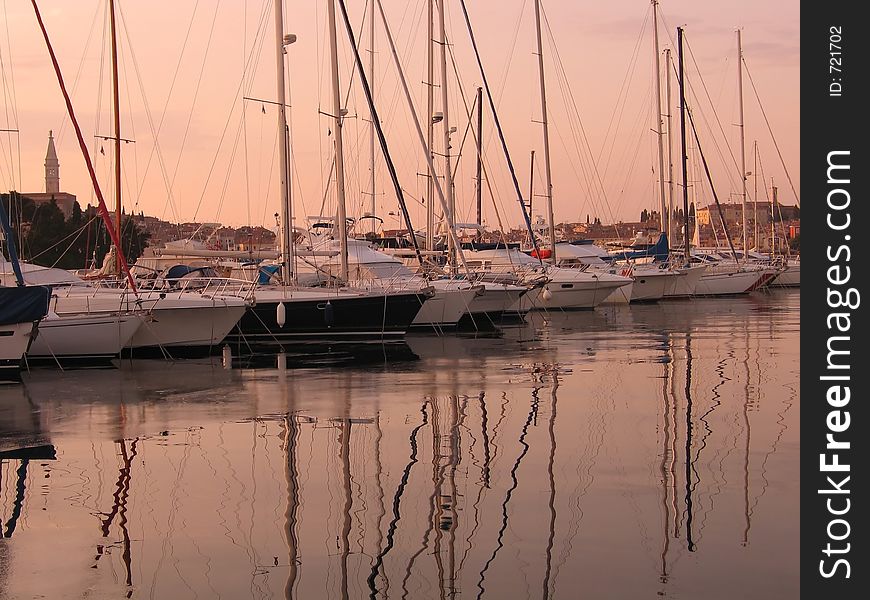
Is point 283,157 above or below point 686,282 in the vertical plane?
above

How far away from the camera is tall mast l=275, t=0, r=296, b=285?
29453 millimetres

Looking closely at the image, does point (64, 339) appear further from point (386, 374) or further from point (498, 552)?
point (498, 552)

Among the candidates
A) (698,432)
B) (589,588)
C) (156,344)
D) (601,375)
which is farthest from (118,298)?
(589,588)

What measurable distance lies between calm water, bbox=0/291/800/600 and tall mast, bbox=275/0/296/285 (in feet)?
27.0

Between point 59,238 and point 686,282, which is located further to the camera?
point 59,238

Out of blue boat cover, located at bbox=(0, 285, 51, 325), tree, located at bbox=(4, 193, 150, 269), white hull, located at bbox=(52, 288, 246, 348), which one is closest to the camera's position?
blue boat cover, located at bbox=(0, 285, 51, 325)

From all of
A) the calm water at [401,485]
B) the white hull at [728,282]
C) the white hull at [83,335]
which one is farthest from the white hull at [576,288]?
the calm water at [401,485]

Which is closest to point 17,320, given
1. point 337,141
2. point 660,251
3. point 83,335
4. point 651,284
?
point 83,335

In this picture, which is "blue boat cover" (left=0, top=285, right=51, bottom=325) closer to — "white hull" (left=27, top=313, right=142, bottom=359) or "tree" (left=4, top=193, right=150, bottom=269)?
"white hull" (left=27, top=313, right=142, bottom=359)

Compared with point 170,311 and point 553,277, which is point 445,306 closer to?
point 170,311

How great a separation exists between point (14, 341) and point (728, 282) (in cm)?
4240

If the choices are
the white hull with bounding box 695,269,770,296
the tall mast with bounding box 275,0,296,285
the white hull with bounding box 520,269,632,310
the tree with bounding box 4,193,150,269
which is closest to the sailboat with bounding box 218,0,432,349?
the tall mast with bounding box 275,0,296,285

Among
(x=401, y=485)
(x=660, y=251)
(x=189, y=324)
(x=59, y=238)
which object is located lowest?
(x=401, y=485)

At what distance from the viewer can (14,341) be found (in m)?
21.5
